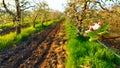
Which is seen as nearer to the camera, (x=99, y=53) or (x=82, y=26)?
(x=99, y=53)

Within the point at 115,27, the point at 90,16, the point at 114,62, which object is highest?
the point at 90,16

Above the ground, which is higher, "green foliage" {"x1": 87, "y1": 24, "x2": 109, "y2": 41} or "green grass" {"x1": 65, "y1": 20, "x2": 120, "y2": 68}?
"green foliage" {"x1": 87, "y1": 24, "x2": 109, "y2": 41}

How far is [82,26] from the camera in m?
14.5

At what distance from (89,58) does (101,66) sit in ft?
2.91

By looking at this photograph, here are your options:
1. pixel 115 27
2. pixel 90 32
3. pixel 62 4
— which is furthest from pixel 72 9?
pixel 115 27

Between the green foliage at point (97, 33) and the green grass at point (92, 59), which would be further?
the green grass at point (92, 59)

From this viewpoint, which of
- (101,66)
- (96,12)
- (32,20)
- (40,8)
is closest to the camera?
(101,66)

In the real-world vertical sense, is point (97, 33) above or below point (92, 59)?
above

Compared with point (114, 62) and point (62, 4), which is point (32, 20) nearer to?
point (62, 4)

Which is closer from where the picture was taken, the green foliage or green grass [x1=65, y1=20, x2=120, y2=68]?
the green foliage

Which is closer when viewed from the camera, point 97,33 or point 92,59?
point 97,33

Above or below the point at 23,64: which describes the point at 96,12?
above

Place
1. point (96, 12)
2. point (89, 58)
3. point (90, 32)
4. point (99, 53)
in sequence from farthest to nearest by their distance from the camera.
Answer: point (96, 12) → point (99, 53) → point (89, 58) → point (90, 32)

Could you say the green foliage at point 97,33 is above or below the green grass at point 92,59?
above
